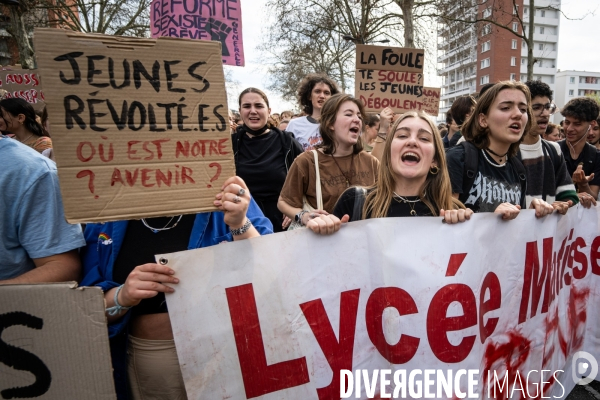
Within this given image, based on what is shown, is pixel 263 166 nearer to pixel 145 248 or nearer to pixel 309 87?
pixel 309 87

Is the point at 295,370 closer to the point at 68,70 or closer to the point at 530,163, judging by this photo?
the point at 68,70

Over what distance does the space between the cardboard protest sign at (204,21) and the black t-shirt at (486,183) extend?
2.09 meters

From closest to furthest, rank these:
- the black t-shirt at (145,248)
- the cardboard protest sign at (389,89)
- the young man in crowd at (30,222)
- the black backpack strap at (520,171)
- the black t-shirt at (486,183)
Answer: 1. the young man in crowd at (30,222)
2. the black t-shirt at (145,248)
3. the black t-shirt at (486,183)
4. the black backpack strap at (520,171)
5. the cardboard protest sign at (389,89)

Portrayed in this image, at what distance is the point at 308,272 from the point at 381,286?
0.32 metres

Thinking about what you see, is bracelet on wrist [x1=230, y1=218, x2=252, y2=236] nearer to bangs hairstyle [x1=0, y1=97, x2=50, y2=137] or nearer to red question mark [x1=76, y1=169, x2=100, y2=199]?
red question mark [x1=76, y1=169, x2=100, y2=199]

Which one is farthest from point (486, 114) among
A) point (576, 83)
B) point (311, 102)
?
point (576, 83)

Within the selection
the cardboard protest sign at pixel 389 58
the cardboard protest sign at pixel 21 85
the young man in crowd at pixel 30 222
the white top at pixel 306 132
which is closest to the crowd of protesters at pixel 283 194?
the young man in crowd at pixel 30 222

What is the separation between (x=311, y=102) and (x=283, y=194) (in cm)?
187

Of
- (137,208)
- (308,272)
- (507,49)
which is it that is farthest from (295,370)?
(507,49)

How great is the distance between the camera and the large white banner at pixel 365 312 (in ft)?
4.78

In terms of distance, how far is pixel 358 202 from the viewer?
2.00 meters

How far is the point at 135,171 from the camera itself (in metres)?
1.24

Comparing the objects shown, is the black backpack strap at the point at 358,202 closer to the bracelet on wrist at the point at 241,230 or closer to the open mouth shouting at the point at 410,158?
the open mouth shouting at the point at 410,158

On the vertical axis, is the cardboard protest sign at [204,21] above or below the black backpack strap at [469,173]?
above
